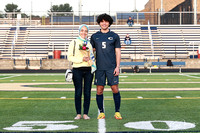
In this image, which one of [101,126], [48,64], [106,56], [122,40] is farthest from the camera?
[122,40]

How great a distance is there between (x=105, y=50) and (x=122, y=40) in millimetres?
31741

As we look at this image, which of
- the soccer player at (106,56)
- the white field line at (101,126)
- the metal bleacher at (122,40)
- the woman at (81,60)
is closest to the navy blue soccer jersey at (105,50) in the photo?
the soccer player at (106,56)

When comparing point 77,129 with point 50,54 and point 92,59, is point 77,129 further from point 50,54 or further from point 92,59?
point 50,54

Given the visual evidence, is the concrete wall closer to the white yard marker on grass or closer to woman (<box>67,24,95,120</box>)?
woman (<box>67,24,95,120</box>)

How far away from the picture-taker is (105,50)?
272 inches

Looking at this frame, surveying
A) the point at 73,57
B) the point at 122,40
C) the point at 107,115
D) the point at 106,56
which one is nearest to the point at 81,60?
the point at 73,57

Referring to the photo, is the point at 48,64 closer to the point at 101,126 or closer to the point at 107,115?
the point at 107,115

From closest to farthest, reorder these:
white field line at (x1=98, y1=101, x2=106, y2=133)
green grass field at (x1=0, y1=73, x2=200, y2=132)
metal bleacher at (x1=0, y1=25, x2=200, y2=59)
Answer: white field line at (x1=98, y1=101, x2=106, y2=133)
green grass field at (x1=0, y1=73, x2=200, y2=132)
metal bleacher at (x1=0, y1=25, x2=200, y2=59)

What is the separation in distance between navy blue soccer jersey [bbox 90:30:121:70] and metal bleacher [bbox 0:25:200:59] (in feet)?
88.9

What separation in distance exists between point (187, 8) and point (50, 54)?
21544 mm

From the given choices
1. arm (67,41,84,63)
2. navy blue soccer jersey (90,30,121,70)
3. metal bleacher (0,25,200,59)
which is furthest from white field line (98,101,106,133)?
metal bleacher (0,25,200,59)

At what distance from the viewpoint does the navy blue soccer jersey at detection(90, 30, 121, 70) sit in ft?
22.7

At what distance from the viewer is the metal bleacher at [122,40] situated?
36.7m

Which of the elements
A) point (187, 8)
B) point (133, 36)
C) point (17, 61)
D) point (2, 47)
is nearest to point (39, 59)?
point (17, 61)
